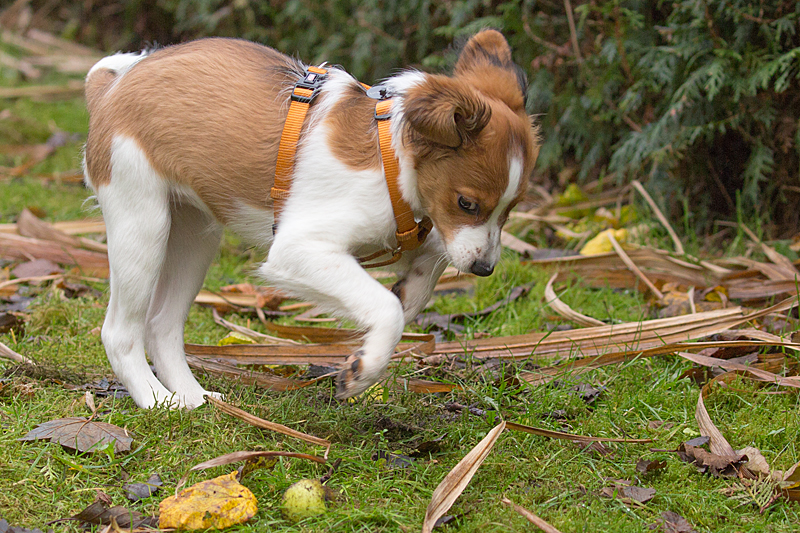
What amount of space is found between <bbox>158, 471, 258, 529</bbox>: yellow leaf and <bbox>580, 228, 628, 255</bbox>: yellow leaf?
124 inches

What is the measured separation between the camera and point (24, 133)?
784cm

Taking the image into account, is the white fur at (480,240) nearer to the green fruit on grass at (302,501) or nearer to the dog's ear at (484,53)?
the dog's ear at (484,53)

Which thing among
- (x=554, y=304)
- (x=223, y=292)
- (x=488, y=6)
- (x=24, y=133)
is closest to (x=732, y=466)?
(x=554, y=304)

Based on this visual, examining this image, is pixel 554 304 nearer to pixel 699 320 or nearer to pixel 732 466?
pixel 699 320

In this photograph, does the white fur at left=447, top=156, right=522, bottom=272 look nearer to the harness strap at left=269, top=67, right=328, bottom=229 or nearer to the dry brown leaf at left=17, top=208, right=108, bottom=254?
the harness strap at left=269, top=67, right=328, bottom=229

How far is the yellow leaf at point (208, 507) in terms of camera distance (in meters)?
2.37

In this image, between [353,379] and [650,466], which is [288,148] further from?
[650,466]

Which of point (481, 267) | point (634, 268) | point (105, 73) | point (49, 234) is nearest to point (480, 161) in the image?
point (481, 267)

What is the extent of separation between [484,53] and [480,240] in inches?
34.6

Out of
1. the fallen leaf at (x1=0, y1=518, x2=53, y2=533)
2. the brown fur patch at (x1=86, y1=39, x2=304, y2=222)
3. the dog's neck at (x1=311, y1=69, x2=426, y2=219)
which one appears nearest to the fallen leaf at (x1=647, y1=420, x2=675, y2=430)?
the dog's neck at (x1=311, y1=69, x2=426, y2=219)

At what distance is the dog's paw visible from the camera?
270 cm

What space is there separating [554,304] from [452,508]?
Result: 192 cm

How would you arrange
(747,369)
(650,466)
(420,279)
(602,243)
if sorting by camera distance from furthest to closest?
(602,243)
(747,369)
(420,279)
(650,466)

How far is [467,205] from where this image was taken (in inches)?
114
